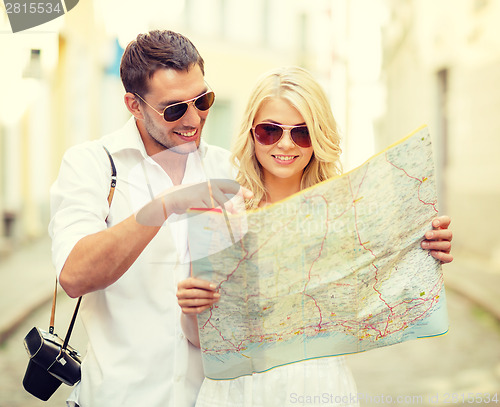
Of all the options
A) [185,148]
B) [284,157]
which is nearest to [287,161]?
[284,157]

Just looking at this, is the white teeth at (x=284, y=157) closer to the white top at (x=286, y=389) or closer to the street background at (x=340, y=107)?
the white top at (x=286, y=389)

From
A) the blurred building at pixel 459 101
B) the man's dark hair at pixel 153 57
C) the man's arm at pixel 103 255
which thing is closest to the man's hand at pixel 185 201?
the man's arm at pixel 103 255

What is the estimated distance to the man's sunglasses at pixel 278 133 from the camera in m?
1.52

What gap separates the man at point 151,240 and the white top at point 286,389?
80 millimetres

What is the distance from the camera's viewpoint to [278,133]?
5.01ft

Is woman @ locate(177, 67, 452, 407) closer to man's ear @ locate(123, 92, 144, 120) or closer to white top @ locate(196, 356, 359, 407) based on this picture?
white top @ locate(196, 356, 359, 407)

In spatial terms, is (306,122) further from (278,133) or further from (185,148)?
(185,148)

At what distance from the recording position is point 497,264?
276 inches

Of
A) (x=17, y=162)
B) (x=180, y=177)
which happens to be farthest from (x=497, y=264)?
(x=17, y=162)

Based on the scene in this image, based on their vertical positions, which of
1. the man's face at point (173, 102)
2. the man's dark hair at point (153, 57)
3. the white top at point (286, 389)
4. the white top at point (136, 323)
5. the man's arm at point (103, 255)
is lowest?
the white top at point (286, 389)

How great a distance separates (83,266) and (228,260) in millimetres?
336

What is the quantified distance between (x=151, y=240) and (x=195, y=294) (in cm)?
22

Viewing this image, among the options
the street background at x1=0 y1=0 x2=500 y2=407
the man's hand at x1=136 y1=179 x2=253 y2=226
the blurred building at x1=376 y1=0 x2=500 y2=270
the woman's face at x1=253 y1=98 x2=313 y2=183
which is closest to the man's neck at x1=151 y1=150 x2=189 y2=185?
the woman's face at x1=253 y1=98 x2=313 y2=183

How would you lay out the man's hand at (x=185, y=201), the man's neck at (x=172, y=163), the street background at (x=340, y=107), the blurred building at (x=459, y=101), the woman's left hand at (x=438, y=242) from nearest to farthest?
the man's hand at (x=185, y=201) < the woman's left hand at (x=438, y=242) < the man's neck at (x=172, y=163) < the street background at (x=340, y=107) < the blurred building at (x=459, y=101)
